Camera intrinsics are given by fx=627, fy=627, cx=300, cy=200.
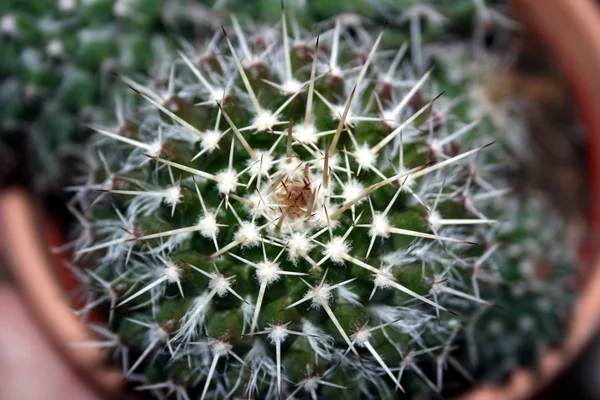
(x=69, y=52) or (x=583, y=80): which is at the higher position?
(x=583, y=80)

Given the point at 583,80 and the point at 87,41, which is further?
the point at 583,80

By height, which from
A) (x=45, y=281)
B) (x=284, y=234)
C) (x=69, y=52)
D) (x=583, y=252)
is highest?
(x=284, y=234)

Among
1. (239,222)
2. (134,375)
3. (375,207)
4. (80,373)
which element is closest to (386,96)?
(375,207)

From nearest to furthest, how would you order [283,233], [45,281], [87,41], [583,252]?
[283,233]
[87,41]
[45,281]
[583,252]

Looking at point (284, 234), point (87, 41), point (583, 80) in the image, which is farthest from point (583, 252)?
point (87, 41)

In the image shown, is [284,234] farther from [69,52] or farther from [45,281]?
[45,281]

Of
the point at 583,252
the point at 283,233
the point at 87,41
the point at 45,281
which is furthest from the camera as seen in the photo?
the point at 583,252

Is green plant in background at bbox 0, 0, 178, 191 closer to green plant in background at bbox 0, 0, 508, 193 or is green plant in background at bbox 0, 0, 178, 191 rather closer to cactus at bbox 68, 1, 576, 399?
green plant in background at bbox 0, 0, 508, 193

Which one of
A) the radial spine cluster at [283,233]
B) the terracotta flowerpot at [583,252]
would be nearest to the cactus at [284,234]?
the radial spine cluster at [283,233]
